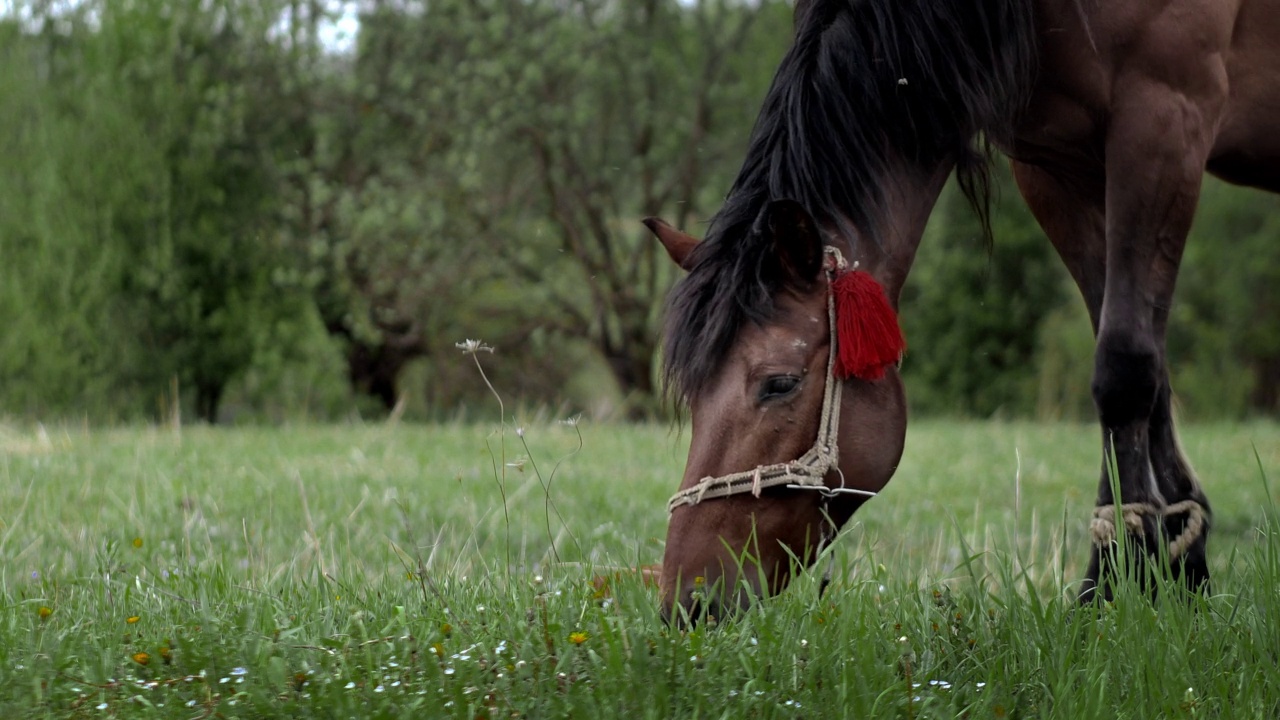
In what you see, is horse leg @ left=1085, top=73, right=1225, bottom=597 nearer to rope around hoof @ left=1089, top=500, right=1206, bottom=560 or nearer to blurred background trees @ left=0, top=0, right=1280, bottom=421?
rope around hoof @ left=1089, top=500, right=1206, bottom=560

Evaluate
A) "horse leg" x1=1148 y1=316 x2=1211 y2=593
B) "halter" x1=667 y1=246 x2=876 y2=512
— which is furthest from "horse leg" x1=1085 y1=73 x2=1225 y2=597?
"halter" x1=667 y1=246 x2=876 y2=512

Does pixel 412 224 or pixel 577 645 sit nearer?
pixel 577 645

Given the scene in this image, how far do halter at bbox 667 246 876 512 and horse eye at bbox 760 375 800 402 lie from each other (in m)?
0.10

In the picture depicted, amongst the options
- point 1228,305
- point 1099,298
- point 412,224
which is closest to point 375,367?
point 412,224

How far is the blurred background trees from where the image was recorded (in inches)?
426

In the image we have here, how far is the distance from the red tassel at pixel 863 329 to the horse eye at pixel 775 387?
0.14 metres

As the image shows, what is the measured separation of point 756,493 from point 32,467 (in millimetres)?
4447

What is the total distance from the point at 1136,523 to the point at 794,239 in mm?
1182

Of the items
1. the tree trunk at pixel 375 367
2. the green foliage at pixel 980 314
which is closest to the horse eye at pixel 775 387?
the tree trunk at pixel 375 367

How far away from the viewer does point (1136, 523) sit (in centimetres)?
315

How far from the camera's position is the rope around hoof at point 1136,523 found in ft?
10.2

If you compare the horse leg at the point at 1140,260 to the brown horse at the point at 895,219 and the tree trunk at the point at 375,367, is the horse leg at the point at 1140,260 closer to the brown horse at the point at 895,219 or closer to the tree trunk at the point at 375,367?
the brown horse at the point at 895,219

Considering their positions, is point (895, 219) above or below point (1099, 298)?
above

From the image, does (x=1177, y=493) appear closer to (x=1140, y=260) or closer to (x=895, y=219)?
(x=1140, y=260)
